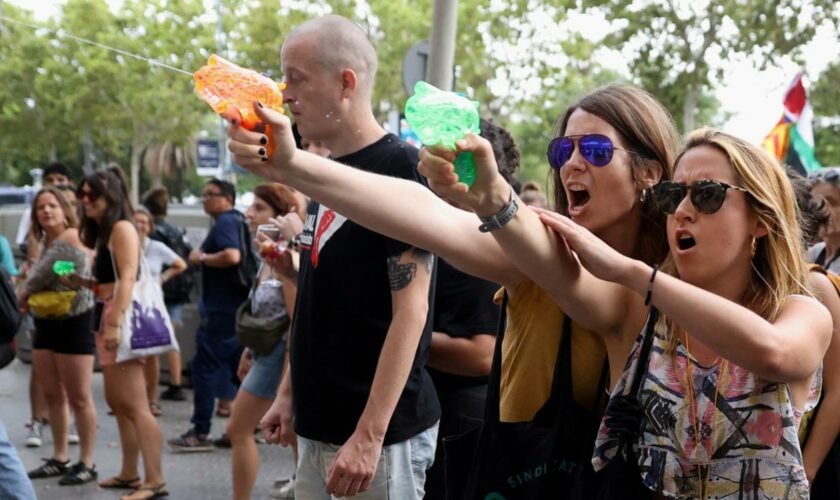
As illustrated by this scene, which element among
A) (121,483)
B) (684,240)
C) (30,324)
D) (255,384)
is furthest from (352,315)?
(30,324)

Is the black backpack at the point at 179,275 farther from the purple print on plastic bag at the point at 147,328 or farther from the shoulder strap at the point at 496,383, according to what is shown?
the shoulder strap at the point at 496,383

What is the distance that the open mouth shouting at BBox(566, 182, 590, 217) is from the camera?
2.39 meters

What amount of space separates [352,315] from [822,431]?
1.36 meters

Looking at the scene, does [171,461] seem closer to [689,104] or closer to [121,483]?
[121,483]

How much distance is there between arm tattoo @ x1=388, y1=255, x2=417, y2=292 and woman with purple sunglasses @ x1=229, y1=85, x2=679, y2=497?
633mm

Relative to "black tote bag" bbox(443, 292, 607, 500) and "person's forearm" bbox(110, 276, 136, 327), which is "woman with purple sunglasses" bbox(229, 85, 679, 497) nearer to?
"black tote bag" bbox(443, 292, 607, 500)

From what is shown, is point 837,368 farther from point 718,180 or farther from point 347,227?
point 347,227

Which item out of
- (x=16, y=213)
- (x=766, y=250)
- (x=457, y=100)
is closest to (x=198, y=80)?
(x=457, y=100)

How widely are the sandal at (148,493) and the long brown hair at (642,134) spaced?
4.95 metres

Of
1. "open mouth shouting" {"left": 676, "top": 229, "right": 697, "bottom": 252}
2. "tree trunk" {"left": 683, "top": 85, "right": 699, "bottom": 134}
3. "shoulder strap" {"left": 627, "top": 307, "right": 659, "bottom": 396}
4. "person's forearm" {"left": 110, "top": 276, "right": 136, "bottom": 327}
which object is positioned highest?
"tree trunk" {"left": 683, "top": 85, "right": 699, "bottom": 134}

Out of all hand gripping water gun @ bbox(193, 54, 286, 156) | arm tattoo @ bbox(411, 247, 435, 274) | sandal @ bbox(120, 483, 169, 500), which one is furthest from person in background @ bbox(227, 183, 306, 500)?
hand gripping water gun @ bbox(193, 54, 286, 156)

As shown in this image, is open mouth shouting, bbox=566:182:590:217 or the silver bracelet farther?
open mouth shouting, bbox=566:182:590:217

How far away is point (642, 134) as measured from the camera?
2445 millimetres

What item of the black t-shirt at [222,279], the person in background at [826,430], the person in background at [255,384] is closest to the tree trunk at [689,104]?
the black t-shirt at [222,279]
